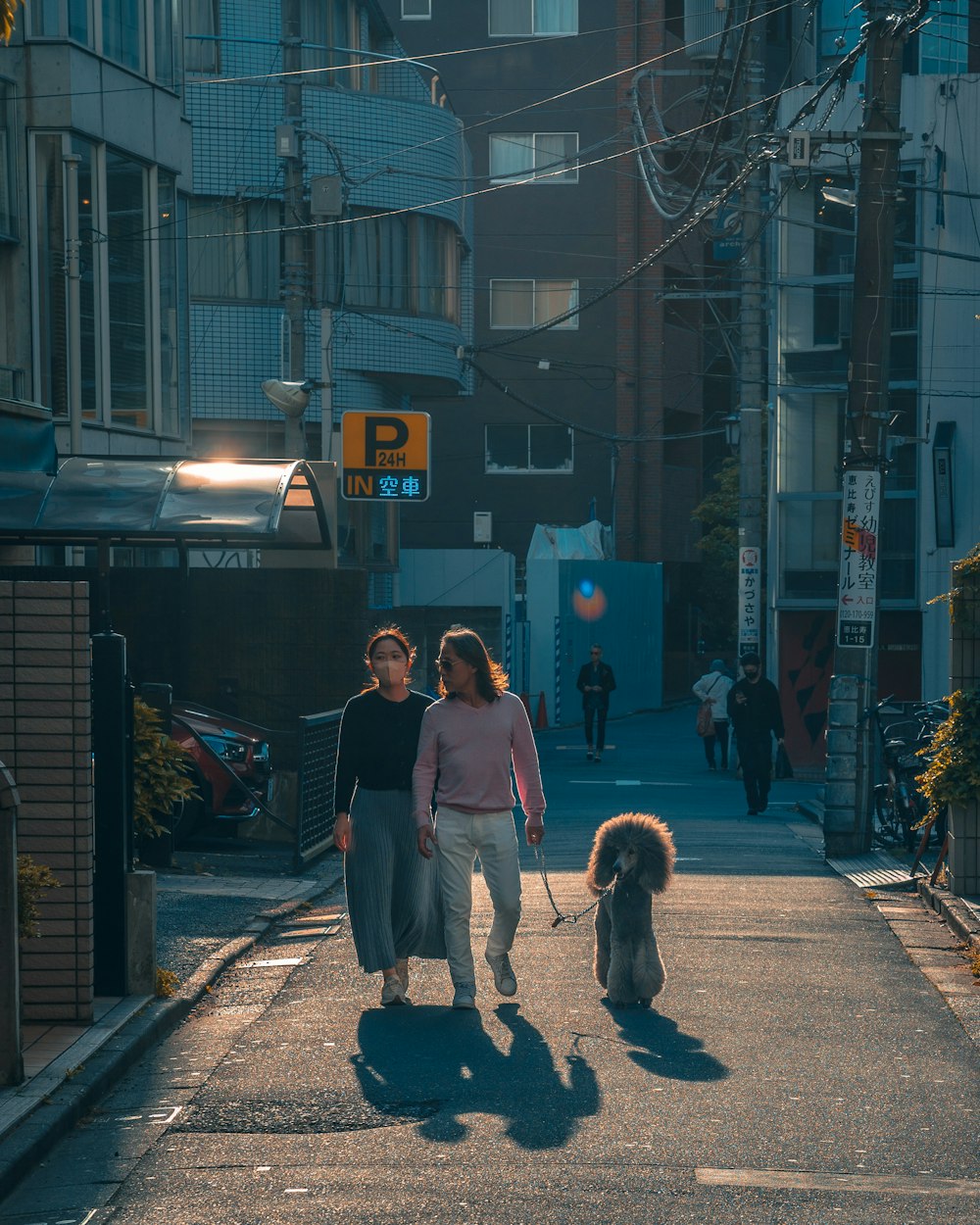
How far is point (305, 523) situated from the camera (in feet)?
63.1

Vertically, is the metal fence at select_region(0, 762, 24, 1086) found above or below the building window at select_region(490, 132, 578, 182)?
A: below

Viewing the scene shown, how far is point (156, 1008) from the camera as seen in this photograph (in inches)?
325

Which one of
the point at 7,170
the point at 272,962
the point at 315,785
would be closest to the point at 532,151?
the point at 7,170

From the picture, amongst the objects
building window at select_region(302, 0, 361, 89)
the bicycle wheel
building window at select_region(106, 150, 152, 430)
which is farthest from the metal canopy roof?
building window at select_region(302, 0, 361, 89)

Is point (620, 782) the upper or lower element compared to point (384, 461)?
lower

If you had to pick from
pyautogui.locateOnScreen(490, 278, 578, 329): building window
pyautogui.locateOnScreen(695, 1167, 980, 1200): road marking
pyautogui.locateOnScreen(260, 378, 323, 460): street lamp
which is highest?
pyautogui.locateOnScreen(490, 278, 578, 329): building window

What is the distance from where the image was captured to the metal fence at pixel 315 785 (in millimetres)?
14188

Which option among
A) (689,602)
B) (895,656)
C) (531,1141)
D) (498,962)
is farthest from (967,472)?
(689,602)

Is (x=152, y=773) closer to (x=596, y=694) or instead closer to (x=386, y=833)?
(x=386, y=833)

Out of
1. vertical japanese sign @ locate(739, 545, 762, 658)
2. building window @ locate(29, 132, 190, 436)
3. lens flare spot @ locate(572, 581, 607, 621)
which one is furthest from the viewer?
lens flare spot @ locate(572, 581, 607, 621)

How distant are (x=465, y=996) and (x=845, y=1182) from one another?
3.03 meters

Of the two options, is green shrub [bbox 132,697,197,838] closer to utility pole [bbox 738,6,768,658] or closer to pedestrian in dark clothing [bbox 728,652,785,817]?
pedestrian in dark clothing [bbox 728,652,785,817]

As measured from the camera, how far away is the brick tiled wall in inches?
309

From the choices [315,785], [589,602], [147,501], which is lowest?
[315,785]
